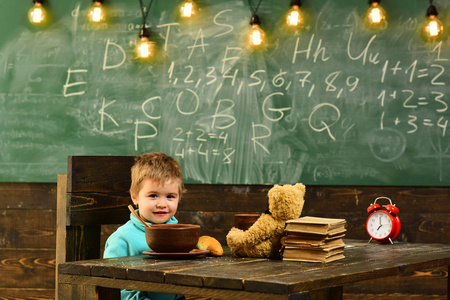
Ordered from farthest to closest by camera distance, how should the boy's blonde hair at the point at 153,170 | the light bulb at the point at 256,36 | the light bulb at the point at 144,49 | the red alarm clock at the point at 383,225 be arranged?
the light bulb at the point at 144,49 → the light bulb at the point at 256,36 → the red alarm clock at the point at 383,225 → the boy's blonde hair at the point at 153,170

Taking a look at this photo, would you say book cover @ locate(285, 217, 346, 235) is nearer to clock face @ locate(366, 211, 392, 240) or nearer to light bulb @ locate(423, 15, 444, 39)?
clock face @ locate(366, 211, 392, 240)

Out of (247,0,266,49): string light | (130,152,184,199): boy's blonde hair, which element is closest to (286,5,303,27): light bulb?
(247,0,266,49): string light

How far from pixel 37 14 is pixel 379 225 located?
2644 millimetres

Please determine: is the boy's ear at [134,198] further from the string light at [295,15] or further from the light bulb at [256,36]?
the string light at [295,15]

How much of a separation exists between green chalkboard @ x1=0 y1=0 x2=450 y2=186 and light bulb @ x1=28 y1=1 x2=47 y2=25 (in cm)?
5

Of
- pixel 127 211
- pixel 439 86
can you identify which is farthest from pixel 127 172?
pixel 439 86

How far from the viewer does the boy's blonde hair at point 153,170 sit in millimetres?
2111

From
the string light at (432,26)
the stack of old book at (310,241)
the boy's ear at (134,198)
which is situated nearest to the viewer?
the stack of old book at (310,241)

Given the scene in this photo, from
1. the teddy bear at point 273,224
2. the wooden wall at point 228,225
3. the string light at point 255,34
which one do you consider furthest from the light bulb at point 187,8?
the teddy bear at point 273,224

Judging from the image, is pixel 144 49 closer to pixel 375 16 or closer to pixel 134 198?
pixel 375 16

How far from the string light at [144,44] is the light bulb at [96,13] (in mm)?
259

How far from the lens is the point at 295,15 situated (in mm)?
3713

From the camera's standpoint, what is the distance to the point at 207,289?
1.38 meters

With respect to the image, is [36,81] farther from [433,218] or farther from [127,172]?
[433,218]
